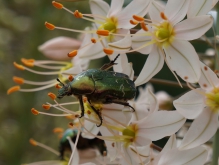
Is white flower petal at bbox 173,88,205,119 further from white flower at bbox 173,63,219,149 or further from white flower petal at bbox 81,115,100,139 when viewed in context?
white flower petal at bbox 81,115,100,139

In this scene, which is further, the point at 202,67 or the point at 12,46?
the point at 12,46

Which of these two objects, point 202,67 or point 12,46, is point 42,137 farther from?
point 202,67

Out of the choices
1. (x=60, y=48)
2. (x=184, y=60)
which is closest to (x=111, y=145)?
(x=184, y=60)

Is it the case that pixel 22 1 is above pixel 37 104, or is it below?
above

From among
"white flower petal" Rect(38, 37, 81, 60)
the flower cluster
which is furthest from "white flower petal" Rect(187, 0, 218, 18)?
"white flower petal" Rect(38, 37, 81, 60)

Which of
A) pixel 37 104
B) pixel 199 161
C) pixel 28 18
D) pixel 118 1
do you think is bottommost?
pixel 37 104

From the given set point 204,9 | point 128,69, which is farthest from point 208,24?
point 128,69

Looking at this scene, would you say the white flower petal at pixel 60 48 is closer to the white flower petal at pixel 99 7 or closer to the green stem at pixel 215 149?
the white flower petal at pixel 99 7
